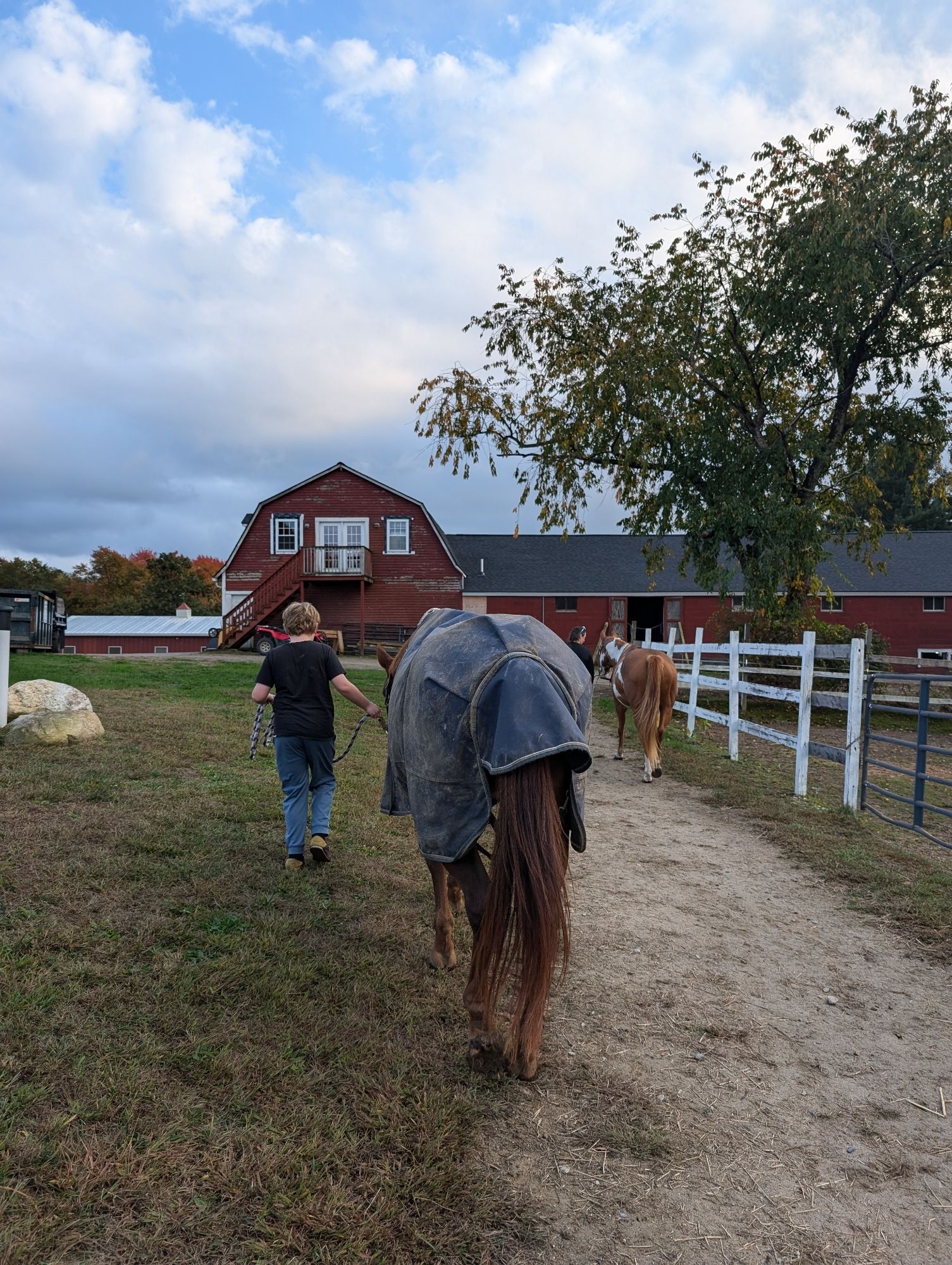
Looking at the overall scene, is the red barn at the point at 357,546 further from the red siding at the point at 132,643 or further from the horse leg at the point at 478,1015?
the horse leg at the point at 478,1015

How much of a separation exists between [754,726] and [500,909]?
806cm

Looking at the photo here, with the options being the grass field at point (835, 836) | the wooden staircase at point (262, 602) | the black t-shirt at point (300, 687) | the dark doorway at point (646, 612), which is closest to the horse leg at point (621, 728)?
the grass field at point (835, 836)

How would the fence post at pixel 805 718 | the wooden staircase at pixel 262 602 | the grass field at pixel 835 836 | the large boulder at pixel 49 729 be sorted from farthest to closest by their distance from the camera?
the wooden staircase at pixel 262 602 < the fence post at pixel 805 718 < the large boulder at pixel 49 729 < the grass field at pixel 835 836

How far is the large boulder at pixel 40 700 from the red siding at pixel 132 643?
29644 millimetres

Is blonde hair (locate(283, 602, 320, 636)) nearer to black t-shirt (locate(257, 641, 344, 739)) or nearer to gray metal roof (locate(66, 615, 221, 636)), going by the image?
black t-shirt (locate(257, 641, 344, 739))

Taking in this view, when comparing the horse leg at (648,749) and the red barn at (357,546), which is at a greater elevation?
the red barn at (357,546)

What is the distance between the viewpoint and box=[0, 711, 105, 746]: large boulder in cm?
767

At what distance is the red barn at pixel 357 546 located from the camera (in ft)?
101

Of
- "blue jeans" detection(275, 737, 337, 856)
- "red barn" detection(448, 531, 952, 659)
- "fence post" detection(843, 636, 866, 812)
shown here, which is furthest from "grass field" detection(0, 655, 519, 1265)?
"red barn" detection(448, 531, 952, 659)

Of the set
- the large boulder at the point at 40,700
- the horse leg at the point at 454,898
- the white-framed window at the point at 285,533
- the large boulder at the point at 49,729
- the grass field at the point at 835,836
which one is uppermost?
the white-framed window at the point at 285,533

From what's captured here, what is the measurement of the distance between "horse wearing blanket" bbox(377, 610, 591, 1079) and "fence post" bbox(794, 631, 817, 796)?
604cm

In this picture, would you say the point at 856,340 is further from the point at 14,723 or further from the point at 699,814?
the point at 14,723

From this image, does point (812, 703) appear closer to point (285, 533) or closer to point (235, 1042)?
point (235, 1042)

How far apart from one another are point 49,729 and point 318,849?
4.18 m
